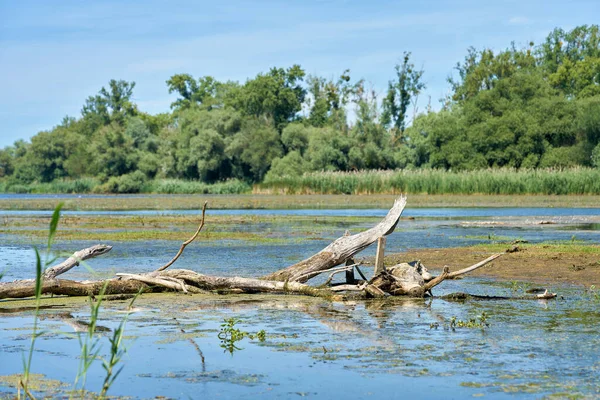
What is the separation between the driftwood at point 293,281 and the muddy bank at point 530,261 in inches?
123

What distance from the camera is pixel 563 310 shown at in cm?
1188

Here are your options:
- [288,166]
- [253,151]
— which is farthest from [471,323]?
[253,151]

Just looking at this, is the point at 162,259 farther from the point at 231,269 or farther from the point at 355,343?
the point at 355,343

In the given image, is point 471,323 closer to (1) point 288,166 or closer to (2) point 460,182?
(2) point 460,182

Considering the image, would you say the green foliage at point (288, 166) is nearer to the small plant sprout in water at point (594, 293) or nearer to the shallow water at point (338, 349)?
the small plant sprout in water at point (594, 293)

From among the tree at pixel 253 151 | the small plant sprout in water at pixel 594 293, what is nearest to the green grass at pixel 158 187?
the tree at pixel 253 151

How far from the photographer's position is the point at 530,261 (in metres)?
18.1

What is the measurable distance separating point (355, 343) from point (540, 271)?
8.03m

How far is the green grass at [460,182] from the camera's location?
57.1m

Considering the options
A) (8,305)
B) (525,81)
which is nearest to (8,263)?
(8,305)

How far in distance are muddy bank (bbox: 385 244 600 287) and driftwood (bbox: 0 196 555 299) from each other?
123 inches

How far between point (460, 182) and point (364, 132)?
2205 cm

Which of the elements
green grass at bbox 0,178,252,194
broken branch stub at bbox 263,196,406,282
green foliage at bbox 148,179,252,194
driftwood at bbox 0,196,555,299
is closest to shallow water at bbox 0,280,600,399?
driftwood at bbox 0,196,555,299

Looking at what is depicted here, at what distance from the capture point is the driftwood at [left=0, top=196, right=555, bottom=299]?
512 inches
